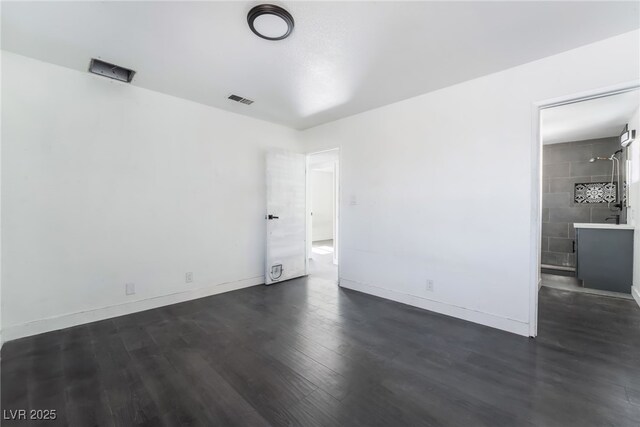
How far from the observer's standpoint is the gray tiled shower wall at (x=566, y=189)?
4.98 metres

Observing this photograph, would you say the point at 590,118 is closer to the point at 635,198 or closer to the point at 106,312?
the point at 635,198

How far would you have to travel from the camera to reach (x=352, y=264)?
4004 millimetres

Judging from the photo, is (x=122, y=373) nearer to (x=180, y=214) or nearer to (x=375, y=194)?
(x=180, y=214)

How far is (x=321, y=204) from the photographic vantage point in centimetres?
897

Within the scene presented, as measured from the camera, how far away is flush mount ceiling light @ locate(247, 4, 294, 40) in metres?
1.76

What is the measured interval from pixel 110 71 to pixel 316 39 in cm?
220

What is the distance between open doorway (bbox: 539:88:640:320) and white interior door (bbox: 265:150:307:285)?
3.37 m

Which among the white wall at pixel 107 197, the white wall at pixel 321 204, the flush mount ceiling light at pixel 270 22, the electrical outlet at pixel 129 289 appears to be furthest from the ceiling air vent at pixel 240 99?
the white wall at pixel 321 204

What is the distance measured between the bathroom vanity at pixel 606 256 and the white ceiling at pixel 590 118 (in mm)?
1579

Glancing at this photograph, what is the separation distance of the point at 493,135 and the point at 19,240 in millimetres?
4691

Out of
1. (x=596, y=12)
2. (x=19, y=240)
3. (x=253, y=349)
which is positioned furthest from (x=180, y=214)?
(x=596, y=12)

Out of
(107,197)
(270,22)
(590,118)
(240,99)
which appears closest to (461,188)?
(270,22)

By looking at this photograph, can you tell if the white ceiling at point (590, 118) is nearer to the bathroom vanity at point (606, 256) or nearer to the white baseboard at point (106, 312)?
the bathroom vanity at point (606, 256)

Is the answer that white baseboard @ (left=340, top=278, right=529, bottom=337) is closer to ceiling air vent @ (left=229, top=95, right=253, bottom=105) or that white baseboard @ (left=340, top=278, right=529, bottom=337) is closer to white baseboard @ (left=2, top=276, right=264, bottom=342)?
white baseboard @ (left=2, top=276, right=264, bottom=342)
